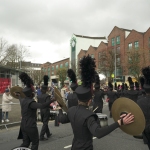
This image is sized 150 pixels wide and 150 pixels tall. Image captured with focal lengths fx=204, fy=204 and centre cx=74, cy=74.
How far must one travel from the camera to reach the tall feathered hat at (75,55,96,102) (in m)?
3.11

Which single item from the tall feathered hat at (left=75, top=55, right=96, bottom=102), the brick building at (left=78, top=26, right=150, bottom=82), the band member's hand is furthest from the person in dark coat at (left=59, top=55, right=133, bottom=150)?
the brick building at (left=78, top=26, right=150, bottom=82)

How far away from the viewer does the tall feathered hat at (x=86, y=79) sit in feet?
10.2

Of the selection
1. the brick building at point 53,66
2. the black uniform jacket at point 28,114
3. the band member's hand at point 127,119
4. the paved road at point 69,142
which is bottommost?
the paved road at point 69,142

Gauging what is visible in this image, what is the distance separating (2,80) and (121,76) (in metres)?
28.7

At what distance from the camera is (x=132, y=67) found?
114 ft

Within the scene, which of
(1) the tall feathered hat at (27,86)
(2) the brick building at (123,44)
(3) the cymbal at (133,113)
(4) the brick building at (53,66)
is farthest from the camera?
(4) the brick building at (53,66)

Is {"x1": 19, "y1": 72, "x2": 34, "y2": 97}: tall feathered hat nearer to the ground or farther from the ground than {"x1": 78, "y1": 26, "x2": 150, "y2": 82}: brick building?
nearer to the ground

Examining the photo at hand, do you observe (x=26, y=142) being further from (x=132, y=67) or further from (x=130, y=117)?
(x=132, y=67)

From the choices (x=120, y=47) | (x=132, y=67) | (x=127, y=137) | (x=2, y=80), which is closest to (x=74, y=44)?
(x=120, y=47)

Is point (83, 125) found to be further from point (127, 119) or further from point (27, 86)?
point (27, 86)

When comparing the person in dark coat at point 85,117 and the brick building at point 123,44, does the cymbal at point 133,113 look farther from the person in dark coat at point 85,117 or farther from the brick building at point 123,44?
the brick building at point 123,44

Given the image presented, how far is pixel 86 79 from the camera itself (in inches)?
127

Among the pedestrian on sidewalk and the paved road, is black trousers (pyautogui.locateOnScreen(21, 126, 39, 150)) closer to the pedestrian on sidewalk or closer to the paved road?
the paved road

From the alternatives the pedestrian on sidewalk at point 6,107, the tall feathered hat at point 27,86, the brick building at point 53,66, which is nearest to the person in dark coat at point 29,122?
the tall feathered hat at point 27,86
